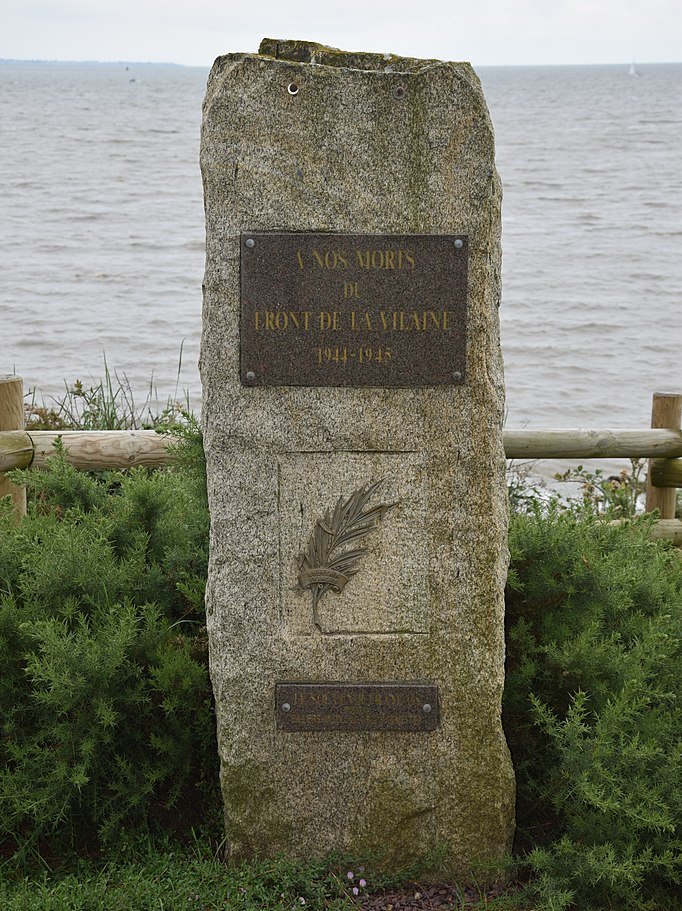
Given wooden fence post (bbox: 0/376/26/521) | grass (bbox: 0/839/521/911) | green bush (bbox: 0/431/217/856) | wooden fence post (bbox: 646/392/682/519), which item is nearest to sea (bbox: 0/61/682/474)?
wooden fence post (bbox: 0/376/26/521)

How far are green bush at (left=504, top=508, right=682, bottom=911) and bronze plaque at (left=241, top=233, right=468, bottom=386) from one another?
1.11 meters

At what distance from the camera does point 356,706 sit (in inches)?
125

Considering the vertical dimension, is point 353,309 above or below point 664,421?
above

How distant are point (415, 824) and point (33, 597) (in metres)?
1.57

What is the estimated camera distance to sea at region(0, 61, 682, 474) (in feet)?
36.2

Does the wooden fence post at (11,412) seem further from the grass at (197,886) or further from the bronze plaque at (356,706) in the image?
the bronze plaque at (356,706)

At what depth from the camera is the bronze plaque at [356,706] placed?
3166mm

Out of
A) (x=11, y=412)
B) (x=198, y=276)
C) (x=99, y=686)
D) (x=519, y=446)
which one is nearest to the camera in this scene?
(x=99, y=686)

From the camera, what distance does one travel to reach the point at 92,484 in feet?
14.6

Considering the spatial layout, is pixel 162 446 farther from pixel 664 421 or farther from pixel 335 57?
pixel 664 421

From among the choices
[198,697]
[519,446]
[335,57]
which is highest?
[335,57]

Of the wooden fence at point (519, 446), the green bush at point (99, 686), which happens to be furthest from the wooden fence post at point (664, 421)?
the green bush at point (99, 686)

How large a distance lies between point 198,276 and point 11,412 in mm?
10686

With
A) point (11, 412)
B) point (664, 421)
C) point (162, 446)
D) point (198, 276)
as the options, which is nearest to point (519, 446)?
point (664, 421)
